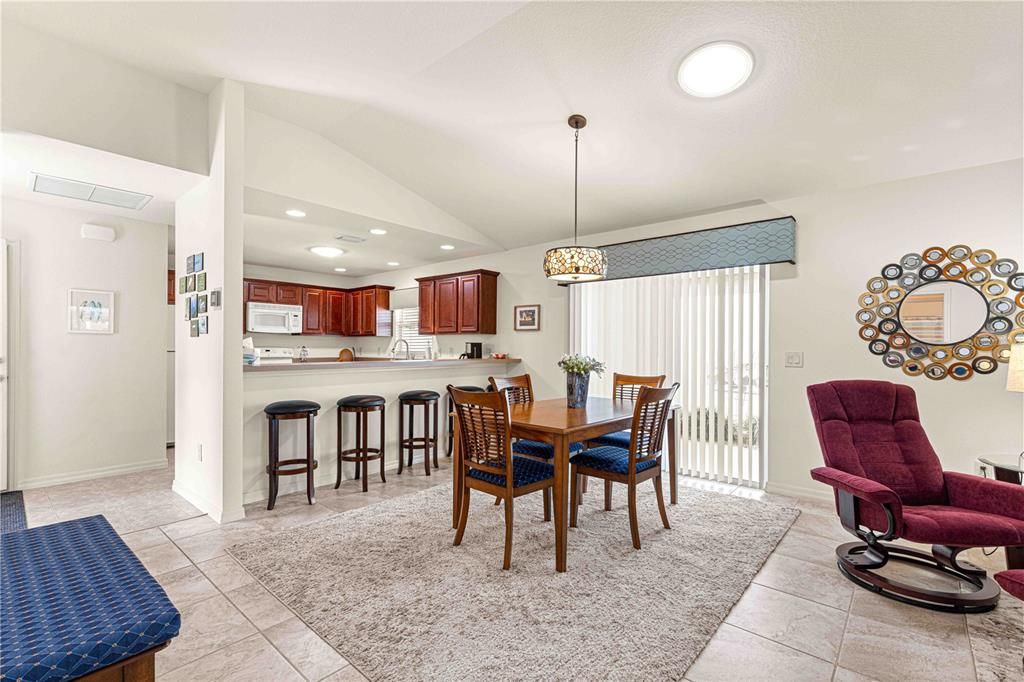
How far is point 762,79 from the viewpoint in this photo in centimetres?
277

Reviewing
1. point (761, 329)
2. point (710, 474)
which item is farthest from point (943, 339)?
point (710, 474)

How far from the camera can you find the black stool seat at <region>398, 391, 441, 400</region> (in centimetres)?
458

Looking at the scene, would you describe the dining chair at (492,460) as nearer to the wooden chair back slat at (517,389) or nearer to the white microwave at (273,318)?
the wooden chair back slat at (517,389)

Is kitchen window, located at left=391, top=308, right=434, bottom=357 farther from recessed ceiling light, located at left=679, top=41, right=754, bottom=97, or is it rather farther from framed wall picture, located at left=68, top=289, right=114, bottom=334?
recessed ceiling light, located at left=679, top=41, right=754, bottom=97

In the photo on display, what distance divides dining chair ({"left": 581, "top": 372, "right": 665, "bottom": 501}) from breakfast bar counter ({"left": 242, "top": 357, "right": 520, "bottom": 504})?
1.82 meters

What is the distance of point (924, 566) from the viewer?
103 inches

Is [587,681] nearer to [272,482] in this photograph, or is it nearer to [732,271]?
[272,482]

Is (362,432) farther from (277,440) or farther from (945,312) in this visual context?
(945,312)

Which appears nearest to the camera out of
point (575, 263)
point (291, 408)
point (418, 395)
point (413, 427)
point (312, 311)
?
point (575, 263)

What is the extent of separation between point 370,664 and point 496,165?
362 centimetres

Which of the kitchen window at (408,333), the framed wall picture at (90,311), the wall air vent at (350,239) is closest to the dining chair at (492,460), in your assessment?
the wall air vent at (350,239)

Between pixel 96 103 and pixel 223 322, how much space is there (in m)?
1.53

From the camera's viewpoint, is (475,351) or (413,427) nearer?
(413,427)

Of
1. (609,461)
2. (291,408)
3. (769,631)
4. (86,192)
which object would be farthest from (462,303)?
(769,631)
